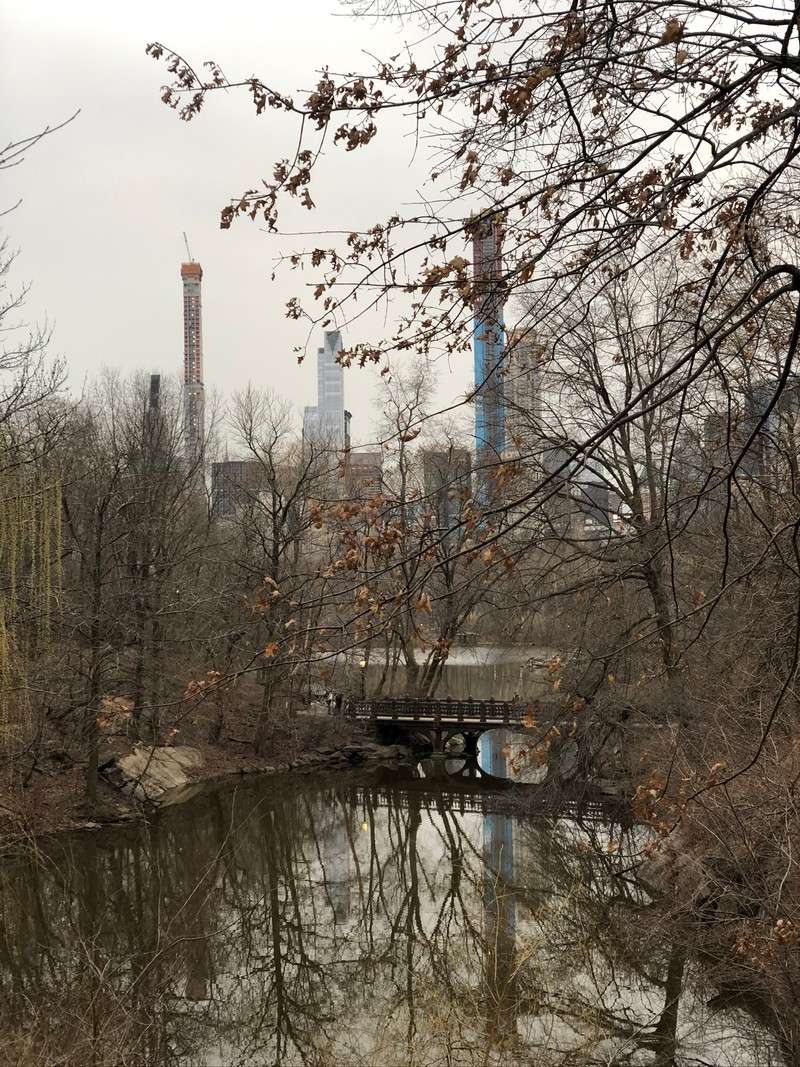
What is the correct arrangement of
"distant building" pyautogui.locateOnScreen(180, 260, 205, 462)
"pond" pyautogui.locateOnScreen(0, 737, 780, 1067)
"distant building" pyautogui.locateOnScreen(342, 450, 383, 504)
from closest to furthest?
"distant building" pyautogui.locateOnScreen(342, 450, 383, 504), "pond" pyautogui.locateOnScreen(0, 737, 780, 1067), "distant building" pyautogui.locateOnScreen(180, 260, 205, 462)

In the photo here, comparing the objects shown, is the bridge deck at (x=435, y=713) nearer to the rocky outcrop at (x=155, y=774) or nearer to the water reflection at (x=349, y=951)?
the rocky outcrop at (x=155, y=774)

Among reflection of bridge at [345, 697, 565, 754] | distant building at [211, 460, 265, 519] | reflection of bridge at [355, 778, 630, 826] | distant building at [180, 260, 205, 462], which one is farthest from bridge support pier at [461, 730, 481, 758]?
distant building at [180, 260, 205, 462]

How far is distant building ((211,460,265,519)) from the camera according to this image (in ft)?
89.5

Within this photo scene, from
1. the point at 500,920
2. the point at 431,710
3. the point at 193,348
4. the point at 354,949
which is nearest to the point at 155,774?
the point at 431,710

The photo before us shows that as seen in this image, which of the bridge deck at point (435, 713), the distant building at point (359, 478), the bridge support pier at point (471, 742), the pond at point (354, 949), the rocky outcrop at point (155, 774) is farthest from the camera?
the bridge support pier at point (471, 742)

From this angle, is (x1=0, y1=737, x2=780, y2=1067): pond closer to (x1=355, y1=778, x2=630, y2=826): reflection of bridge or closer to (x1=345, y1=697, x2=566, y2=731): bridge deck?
(x1=355, y1=778, x2=630, y2=826): reflection of bridge

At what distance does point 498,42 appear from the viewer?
3605 millimetres

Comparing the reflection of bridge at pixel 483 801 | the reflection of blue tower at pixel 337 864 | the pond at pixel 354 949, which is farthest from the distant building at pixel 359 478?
the reflection of bridge at pixel 483 801

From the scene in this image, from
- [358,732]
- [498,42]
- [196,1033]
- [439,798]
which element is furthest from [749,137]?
[358,732]

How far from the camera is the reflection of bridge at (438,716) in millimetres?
24078

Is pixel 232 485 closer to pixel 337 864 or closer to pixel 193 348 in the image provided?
pixel 337 864

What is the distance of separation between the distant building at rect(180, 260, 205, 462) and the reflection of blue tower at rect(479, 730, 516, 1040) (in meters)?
17.8

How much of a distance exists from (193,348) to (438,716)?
164 feet

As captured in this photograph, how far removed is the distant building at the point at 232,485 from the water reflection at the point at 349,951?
11357 mm
